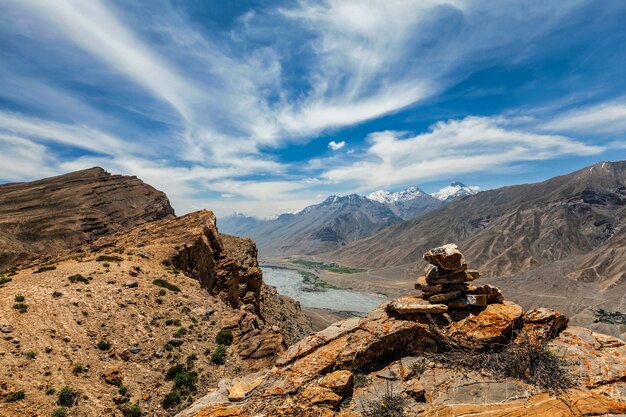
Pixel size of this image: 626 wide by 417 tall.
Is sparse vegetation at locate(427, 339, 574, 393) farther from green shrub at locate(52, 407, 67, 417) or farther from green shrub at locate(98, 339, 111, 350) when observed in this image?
green shrub at locate(98, 339, 111, 350)

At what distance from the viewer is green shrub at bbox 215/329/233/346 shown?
27719mm

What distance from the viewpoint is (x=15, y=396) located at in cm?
1714

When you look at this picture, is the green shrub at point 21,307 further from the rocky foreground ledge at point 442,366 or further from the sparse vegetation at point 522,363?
the sparse vegetation at point 522,363

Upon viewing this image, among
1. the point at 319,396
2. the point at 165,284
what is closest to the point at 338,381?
the point at 319,396

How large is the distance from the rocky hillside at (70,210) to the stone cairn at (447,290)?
102639 mm

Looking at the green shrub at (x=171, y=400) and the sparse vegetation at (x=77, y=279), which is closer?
the green shrub at (x=171, y=400)

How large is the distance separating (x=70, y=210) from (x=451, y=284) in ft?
500

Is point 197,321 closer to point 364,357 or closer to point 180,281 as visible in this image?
point 180,281

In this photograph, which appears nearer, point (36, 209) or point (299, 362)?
point (299, 362)

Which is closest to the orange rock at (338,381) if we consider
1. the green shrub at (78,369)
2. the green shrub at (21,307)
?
the green shrub at (78,369)

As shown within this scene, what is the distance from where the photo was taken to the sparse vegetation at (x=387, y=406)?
10383 millimetres

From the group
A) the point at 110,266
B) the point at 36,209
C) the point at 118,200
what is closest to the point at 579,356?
the point at 110,266

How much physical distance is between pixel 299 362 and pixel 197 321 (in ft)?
63.8

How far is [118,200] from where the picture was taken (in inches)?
5876
